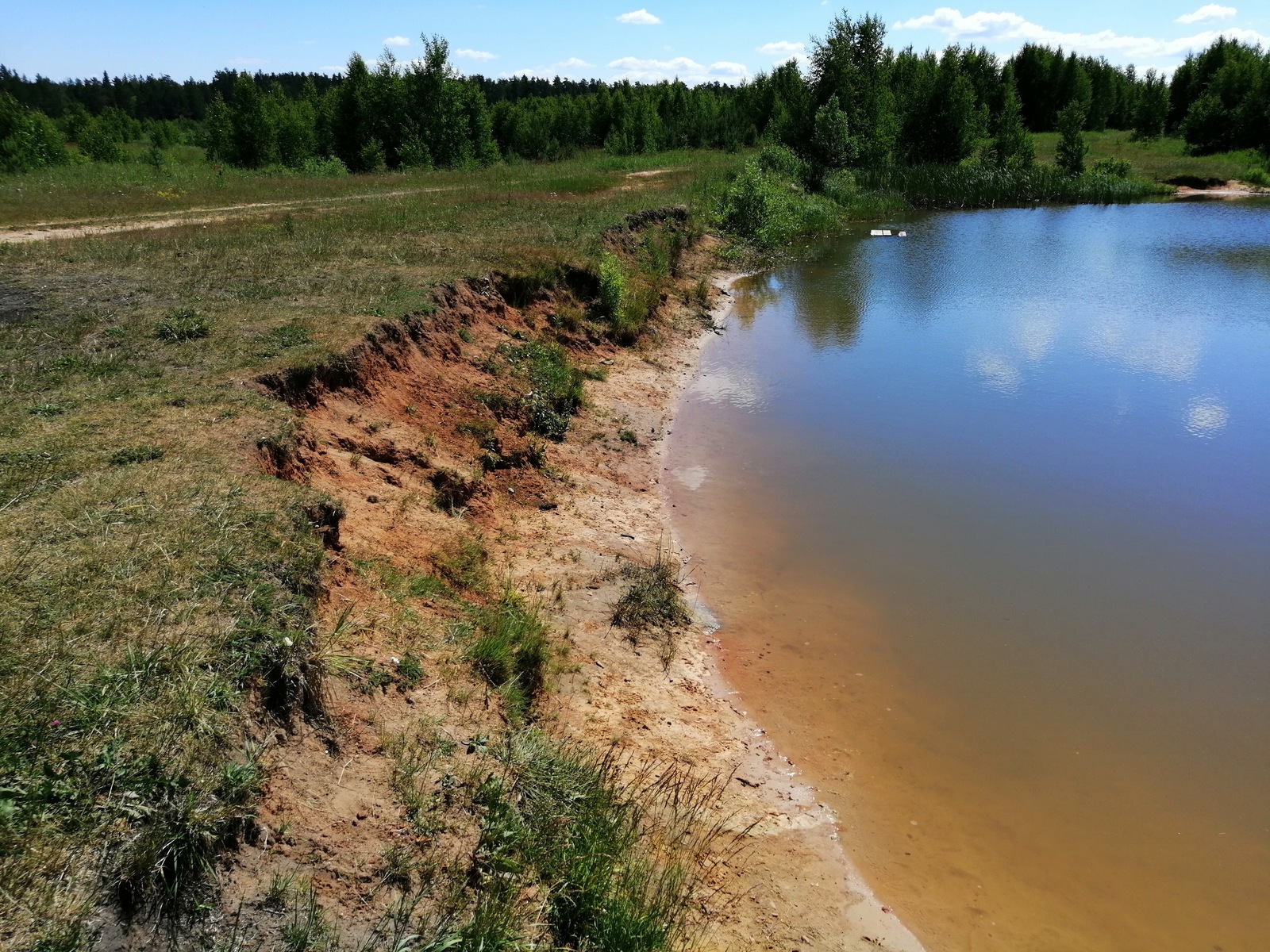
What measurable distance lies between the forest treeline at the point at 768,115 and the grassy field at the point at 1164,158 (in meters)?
1.66

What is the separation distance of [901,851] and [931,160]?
169ft

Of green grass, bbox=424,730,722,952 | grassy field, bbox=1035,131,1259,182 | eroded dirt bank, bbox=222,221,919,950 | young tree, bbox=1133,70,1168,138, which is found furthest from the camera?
young tree, bbox=1133,70,1168,138

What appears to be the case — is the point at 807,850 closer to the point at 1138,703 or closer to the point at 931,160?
the point at 1138,703

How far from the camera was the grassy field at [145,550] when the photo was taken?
3.78 meters

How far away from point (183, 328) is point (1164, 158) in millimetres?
63258

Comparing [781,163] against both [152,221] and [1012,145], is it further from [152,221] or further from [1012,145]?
[152,221]

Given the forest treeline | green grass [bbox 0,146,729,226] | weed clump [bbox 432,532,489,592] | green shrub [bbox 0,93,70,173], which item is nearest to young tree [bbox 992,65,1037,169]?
the forest treeline

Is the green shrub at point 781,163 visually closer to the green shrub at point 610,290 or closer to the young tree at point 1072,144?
the young tree at point 1072,144

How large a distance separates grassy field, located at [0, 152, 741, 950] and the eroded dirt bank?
0.34 m

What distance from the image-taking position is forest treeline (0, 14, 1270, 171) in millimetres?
43656

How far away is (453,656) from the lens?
6512 mm

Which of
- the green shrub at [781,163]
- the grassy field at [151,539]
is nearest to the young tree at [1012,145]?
the green shrub at [781,163]

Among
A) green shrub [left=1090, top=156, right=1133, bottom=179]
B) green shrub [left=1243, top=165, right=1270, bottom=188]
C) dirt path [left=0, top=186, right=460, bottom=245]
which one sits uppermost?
dirt path [left=0, top=186, right=460, bottom=245]

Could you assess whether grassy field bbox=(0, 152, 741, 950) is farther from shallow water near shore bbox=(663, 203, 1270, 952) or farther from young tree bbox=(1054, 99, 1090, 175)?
young tree bbox=(1054, 99, 1090, 175)
